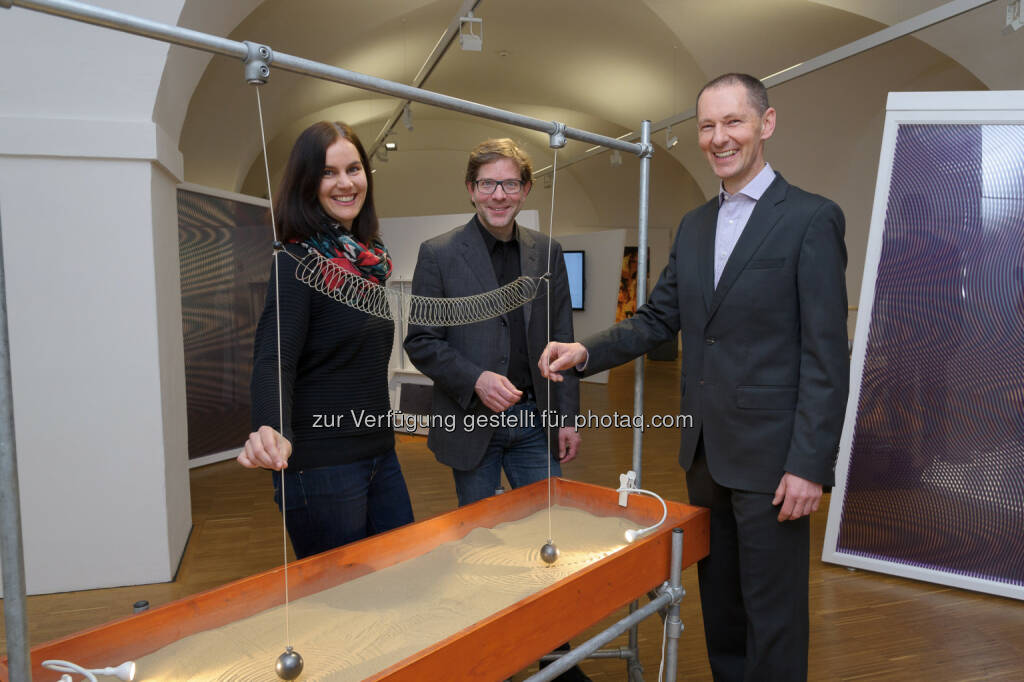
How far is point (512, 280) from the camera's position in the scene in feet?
6.44

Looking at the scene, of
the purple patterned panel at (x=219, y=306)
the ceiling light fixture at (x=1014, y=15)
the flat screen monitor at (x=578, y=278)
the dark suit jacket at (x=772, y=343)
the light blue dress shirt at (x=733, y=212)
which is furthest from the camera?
the flat screen monitor at (x=578, y=278)

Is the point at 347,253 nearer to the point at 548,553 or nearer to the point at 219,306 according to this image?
the point at 548,553

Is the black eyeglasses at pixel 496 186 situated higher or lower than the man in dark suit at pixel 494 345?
higher

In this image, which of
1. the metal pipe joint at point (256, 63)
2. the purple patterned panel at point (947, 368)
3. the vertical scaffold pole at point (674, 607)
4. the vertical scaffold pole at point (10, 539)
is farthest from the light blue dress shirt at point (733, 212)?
the purple patterned panel at point (947, 368)

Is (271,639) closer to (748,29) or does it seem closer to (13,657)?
(13,657)

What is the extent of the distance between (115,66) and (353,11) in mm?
3909

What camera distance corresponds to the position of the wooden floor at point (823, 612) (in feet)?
8.19

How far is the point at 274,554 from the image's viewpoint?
363 centimetres

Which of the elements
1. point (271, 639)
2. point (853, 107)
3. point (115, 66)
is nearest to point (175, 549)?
point (115, 66)

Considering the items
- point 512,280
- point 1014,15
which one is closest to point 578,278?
point 1014,15

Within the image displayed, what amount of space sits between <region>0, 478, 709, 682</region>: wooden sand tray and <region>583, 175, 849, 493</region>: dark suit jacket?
10.3 inches

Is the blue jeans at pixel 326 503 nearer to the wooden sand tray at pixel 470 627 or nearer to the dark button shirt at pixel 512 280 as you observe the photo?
the wooden sand tray at pixel 470 627

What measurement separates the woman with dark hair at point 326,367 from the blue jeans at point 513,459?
289 mm

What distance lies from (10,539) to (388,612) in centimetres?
67
